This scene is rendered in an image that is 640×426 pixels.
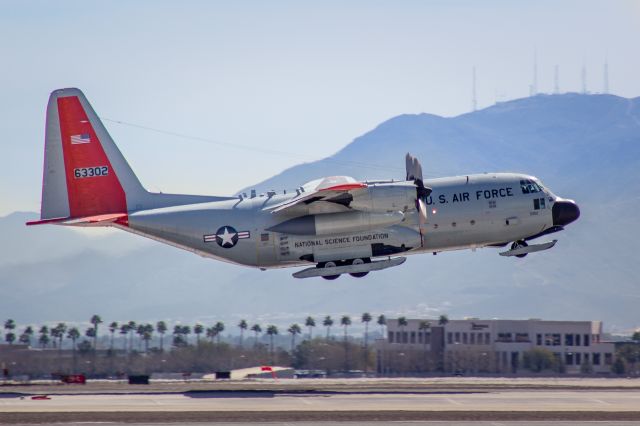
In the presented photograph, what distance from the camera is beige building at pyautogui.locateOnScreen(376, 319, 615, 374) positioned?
83438 mm

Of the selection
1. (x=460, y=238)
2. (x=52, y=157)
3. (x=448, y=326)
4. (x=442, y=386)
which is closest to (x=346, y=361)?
(x=448, y=326)

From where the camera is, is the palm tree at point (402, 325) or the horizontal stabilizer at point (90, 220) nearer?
the horizontal stabilizer at point (90, 220)

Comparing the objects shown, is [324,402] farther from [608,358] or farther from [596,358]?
[596,358]

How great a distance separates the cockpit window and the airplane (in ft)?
0.22

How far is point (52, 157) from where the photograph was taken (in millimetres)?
57188

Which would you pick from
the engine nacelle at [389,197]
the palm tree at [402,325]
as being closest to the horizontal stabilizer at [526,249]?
the engine nacelle at [389,197]

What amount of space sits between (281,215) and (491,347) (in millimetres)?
39303

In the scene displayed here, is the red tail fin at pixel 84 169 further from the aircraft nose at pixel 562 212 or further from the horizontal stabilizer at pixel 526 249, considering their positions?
the aircraft nose at pixel 562 212

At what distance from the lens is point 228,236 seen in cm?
5688

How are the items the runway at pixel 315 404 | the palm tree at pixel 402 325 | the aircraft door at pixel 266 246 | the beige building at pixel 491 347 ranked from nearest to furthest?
the runway at pixel 315 404 < the aircraft door at pixel 266 246 < the beige building at pixel 491 347 < the palm tree at pixel 402 325

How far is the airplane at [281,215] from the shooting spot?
56.1 metres

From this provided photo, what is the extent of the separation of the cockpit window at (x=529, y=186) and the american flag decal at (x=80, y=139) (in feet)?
81.7

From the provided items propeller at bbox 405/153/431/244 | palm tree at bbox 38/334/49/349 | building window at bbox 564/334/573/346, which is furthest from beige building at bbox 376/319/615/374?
palm tree at bbox 38/334/49/349

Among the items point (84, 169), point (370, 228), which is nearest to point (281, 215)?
point (370, 228)
